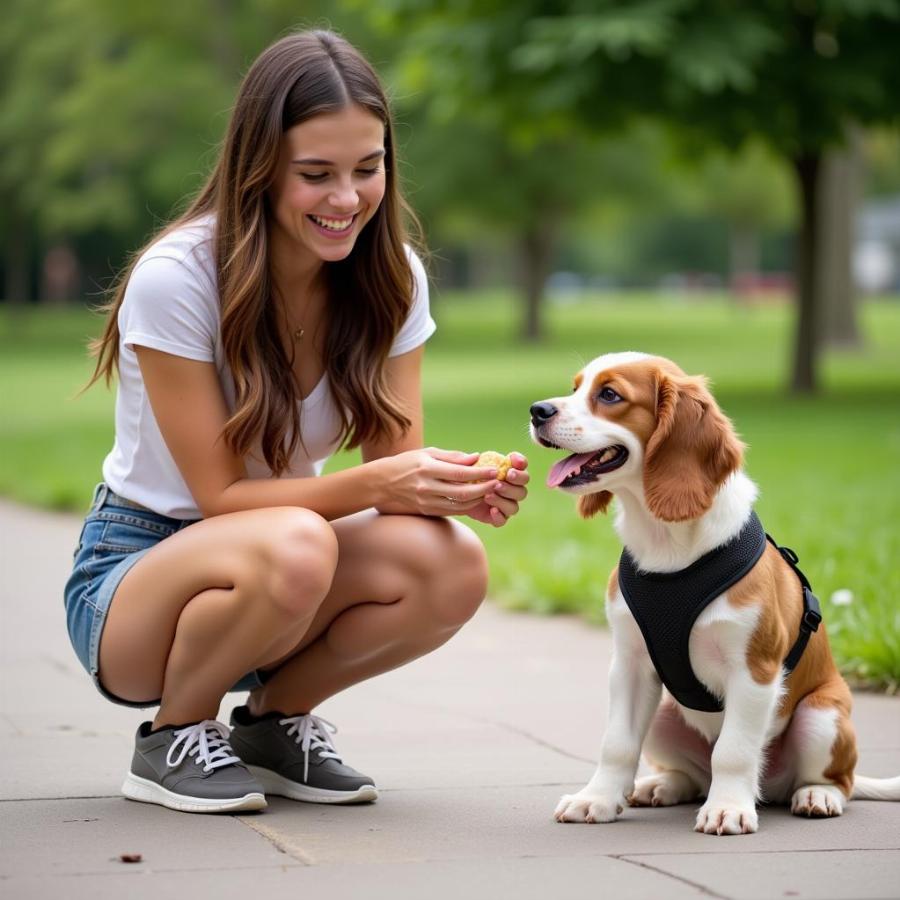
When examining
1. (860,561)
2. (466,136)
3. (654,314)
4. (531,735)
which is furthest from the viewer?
(654,314)

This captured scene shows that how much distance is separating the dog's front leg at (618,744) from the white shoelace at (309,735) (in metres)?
0.67

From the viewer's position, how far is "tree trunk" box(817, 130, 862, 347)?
1152 inches

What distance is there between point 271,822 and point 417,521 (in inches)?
34.5

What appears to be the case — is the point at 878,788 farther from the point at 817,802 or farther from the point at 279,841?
the point at 279,841

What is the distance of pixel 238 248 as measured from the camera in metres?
4.14

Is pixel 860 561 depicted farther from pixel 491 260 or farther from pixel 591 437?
pixel 491 260

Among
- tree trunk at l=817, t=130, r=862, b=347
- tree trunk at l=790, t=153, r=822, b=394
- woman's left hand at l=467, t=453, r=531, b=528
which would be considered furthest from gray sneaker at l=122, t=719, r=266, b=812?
tree trunk at l=817, t=130, r=862, b=347

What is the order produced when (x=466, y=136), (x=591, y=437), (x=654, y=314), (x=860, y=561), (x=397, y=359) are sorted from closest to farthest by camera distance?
1. (x=591, y=437)
2. (x=397, y=359)
3. (x=860, y=561)
4. (x=466, y=136)
5. (x=654, y=314)

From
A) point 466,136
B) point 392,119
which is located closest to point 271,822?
point 392,119

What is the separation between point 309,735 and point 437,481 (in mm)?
793

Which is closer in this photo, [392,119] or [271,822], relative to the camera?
[271,822]

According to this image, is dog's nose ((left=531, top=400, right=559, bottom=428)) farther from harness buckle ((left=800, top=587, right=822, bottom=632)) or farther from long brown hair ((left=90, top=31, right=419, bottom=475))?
harness buckle ((left=800, top=587, right=822, bottom=632))

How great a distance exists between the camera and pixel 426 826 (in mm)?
3998

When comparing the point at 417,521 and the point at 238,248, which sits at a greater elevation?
the point at 238,248
